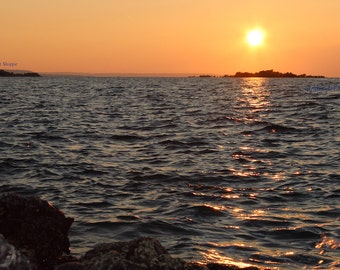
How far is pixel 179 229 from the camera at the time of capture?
37.7ft

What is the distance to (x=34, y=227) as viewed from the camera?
7.88 meters

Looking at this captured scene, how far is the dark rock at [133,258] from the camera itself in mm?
6191

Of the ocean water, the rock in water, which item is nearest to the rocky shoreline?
the rock in water

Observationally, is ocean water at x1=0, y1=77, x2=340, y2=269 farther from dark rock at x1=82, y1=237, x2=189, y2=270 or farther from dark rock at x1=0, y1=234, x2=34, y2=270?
dark rock at x1=0, y1=234, x2=34, y2=270

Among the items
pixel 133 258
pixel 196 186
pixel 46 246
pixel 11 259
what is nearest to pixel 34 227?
pixel 46 246

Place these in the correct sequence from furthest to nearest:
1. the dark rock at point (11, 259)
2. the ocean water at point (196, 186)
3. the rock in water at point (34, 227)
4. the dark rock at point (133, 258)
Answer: the ocean water at point (196, 186)
the rock in water at point (34, 227)
the dark rock at point (11, 259)
the dark rock at point (133, 258)

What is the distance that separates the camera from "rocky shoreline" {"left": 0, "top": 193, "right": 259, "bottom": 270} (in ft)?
21.2

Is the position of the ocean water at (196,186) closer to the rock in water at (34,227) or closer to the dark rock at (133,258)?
the rock in water at (34,227)

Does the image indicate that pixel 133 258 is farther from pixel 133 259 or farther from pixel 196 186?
pixel 196 186

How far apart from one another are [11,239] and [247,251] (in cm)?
476

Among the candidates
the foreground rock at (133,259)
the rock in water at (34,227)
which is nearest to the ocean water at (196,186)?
the rock in water at (34,227)

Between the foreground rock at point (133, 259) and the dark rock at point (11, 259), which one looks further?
the dark rock at point (11, 259)

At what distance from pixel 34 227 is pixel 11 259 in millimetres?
1398

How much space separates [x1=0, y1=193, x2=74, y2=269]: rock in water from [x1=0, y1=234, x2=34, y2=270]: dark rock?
2.92 ft
